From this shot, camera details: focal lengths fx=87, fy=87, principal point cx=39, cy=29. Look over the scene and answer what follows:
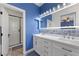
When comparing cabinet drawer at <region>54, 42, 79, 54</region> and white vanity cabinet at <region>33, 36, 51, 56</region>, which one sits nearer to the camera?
cabinet drawer at <region>54, 42, 79, 54</region>

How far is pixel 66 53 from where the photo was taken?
155 centimetres

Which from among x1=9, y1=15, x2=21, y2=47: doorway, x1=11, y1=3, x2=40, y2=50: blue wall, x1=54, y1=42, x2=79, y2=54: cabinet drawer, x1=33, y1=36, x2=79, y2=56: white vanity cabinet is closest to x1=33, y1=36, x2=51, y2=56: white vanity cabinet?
x1=33, y1=36, x2=79, y2=56: white vanity cabinet

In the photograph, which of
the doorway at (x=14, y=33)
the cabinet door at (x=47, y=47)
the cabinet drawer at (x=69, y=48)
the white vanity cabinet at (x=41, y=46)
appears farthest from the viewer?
the doorway at (x=14, y=33)

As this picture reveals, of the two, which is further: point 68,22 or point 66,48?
point 68,22

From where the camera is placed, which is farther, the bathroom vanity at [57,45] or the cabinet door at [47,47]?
the cabinet door at [47,47]

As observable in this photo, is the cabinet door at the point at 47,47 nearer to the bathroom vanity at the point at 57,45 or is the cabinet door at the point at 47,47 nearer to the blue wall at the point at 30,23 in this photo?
the bathroom vanity at the point at 57,45

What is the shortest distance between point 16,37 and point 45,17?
206 cm

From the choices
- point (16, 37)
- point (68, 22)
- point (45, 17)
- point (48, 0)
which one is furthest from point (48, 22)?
point (16, 37)

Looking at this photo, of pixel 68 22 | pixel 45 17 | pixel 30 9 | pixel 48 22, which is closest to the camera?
pixel 68 22

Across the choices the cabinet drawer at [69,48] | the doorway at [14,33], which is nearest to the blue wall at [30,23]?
the cabinet drawer at [69,48]

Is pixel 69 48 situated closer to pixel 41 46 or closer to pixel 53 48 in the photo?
pixel 53 48

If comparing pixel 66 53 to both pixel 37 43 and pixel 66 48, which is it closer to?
pixel 66 48

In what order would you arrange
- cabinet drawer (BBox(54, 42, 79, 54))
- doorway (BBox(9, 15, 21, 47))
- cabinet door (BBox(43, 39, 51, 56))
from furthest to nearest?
doorway (BBox(9, 15, 21, 47)) < cabinet door (BBox(43, 39, 51, 56)) < cabinet drawer (BBox(54, 42, 79, 54))

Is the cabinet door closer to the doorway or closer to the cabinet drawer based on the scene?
the cabinet drawer
